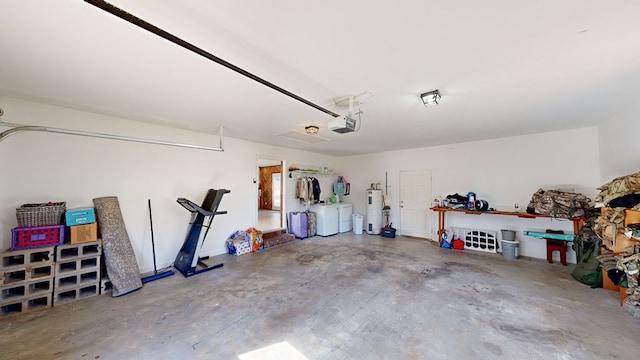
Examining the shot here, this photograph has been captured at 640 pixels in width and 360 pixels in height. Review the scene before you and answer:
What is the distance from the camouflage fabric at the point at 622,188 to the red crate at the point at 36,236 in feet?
22.8

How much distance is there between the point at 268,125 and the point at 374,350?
3.48 m

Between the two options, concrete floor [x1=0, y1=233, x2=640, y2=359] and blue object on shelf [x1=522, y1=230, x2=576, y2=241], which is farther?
blue object on shelf [x1=522, y1=230, x2=576, y2=241]

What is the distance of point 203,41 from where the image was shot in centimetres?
174

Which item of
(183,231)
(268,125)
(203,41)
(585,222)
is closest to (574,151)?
(585,222)

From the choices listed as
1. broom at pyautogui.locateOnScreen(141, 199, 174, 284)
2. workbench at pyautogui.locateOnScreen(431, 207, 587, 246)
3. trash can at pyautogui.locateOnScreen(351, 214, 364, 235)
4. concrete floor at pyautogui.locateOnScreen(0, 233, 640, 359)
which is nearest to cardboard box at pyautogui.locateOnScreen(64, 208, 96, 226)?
broom at pyautogui.locateOnScreen(141, 199, 174, 284)

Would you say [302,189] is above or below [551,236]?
above

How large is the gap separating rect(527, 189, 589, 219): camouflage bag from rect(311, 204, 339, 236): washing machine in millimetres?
4496

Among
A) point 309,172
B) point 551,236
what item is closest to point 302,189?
point 309,172

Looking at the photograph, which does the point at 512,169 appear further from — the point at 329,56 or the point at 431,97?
the point at 329,56

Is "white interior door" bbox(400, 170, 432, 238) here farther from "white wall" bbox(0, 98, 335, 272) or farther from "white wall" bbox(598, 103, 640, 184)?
"white wall" bbox(0, 98, 335, 272)

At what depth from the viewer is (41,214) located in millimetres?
2779

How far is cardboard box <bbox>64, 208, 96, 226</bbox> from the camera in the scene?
2881 millimetres

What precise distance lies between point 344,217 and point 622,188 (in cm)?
540

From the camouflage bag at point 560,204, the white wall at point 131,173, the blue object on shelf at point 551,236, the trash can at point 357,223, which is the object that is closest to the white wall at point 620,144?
the camouflage bag at point 560,204
